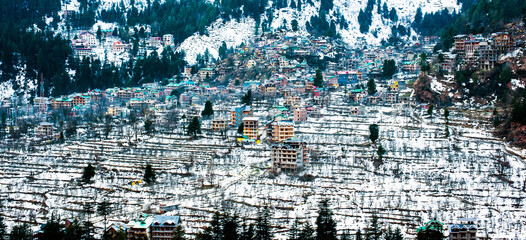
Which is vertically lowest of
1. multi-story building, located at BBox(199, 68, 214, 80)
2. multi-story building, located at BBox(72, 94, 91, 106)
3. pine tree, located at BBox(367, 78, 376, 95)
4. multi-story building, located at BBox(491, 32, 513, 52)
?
multi-story building, located at BBox(72, 94, 91, 106)

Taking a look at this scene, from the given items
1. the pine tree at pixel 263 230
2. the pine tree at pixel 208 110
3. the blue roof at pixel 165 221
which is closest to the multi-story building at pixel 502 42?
the pine tree at pixel 208 110

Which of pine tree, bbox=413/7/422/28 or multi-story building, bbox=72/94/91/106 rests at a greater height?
A: pine tree, bbox=413/7/422/28

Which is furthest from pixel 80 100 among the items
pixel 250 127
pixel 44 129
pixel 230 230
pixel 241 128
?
pixel 230 230

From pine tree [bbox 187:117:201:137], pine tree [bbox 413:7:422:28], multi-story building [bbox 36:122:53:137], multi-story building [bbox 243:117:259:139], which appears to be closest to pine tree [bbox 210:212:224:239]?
multi-story building [bbox 243:117:259:139]

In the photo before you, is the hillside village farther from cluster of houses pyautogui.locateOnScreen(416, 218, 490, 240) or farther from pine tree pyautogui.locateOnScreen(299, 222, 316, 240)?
pine tree pyautogui.locateOnScreen(299, 222, 316, 240)

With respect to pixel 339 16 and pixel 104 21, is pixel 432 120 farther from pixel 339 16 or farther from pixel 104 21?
pixel 104 21

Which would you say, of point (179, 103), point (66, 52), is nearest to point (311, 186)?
point (179, 103)

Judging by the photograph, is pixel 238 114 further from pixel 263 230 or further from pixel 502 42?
pixel 263 230
